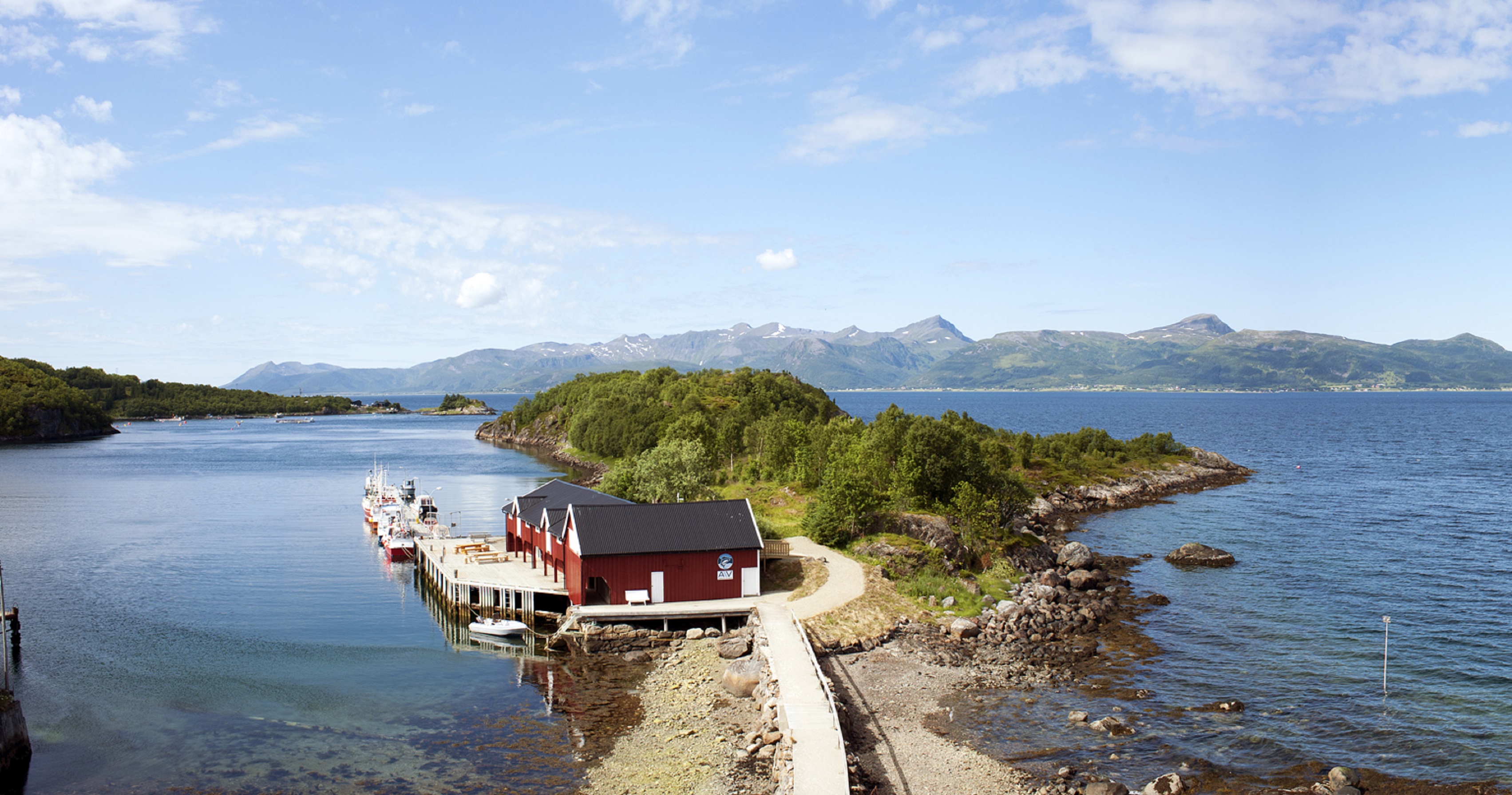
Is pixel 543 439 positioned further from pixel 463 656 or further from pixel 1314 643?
pixel 1314 643

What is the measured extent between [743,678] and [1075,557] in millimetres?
32436

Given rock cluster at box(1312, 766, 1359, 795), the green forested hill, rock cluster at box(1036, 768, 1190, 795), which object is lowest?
rock cluster at box(1312, 766, 1359, 795)

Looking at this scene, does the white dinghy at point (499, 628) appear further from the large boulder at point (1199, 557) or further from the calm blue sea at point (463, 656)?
the large boulder at point (1199, 557)

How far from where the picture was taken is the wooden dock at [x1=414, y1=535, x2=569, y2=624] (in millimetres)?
48531

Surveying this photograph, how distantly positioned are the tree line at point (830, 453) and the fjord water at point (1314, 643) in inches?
449

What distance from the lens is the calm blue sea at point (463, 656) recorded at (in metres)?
30.3

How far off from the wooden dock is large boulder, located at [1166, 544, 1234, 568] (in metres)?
43.2

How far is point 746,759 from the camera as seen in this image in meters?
29.1

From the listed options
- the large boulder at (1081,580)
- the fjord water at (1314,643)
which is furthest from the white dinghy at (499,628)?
the large boulder at (1081,580)

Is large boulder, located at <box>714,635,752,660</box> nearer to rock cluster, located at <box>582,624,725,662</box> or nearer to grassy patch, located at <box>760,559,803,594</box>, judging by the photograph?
rock cluster, located at <box>582,624,725,662</box>

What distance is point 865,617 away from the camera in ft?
143

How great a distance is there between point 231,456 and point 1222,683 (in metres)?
159

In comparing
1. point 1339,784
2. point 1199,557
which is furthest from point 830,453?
point 1339,784

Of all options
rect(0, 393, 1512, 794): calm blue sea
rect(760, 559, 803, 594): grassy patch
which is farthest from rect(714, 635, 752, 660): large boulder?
rect(0, 393, 1512, 794): calm blue sea
